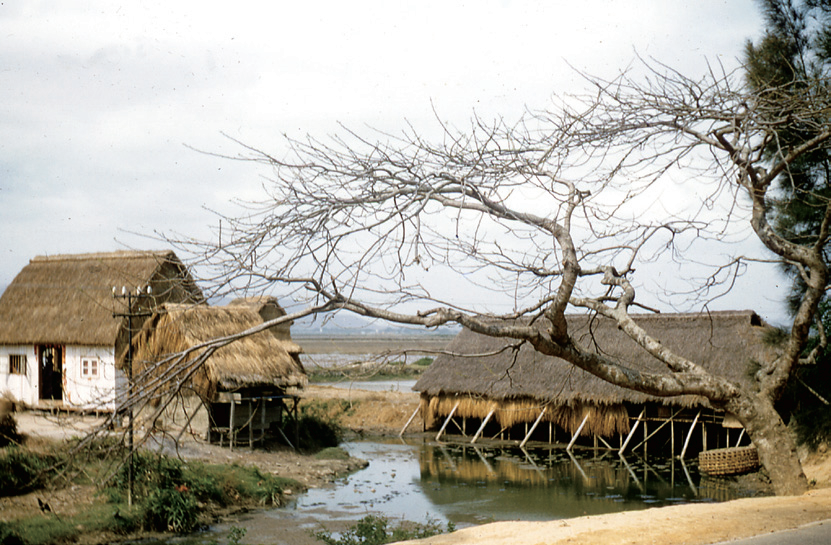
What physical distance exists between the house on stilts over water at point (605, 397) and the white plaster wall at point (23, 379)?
11.0 meters

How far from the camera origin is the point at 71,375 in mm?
19938

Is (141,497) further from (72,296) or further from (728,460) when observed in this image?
(72,296)

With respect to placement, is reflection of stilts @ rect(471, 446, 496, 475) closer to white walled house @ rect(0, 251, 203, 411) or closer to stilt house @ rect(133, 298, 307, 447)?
stilt house @ rect(133, 298, 307, 447)

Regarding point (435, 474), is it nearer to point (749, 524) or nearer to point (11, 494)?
point (11, 494)

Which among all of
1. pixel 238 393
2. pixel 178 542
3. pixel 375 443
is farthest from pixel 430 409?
pixel 178 542

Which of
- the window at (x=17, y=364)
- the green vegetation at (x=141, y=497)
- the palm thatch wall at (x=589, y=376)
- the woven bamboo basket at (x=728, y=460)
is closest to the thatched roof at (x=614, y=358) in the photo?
the palm thatch wall at (x=589, y=376)

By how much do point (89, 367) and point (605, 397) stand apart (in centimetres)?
1364

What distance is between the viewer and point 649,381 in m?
7.29

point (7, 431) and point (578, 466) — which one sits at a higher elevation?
point (7, 431)

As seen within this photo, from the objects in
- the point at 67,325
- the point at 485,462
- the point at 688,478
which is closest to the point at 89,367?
the point at 67,325

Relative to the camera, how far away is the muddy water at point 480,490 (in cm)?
1295

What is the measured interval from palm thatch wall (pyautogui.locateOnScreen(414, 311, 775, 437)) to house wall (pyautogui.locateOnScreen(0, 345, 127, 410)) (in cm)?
916

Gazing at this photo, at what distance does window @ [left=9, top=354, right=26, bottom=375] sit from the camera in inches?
822

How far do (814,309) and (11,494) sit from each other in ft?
38.1
